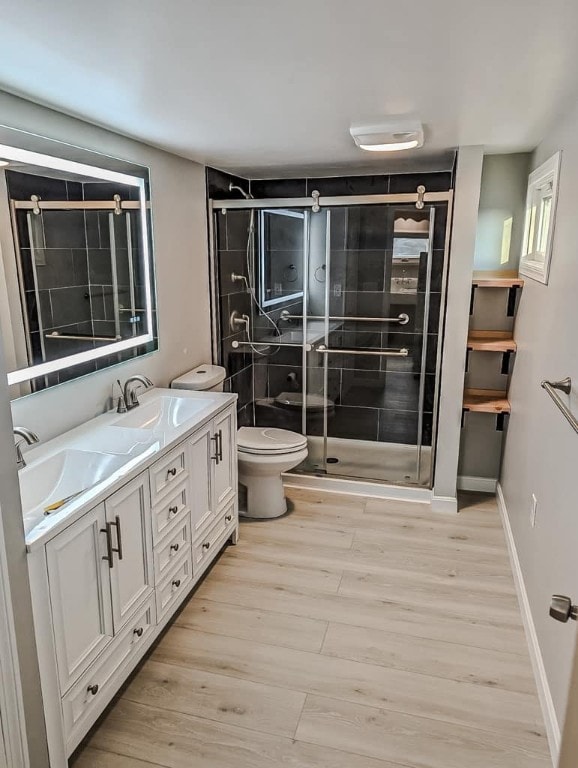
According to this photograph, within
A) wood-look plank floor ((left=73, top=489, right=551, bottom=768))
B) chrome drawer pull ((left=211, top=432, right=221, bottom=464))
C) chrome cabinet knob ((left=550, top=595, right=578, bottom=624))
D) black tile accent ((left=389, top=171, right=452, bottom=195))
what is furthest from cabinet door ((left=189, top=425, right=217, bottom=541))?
black tile accent ((left=389, top=171, right=452, bottom=195))

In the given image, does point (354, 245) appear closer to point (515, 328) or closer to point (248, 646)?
point (515, 328)

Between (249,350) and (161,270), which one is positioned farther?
(249,350)

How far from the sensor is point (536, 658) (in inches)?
85.6

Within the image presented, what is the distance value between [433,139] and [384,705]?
2582 millimetres

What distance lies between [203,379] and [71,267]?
1.10 m

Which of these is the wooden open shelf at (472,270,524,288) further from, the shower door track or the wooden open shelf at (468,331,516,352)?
the shower door track

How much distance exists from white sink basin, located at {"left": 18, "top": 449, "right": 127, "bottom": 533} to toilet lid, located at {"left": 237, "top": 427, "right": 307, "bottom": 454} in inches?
53.1

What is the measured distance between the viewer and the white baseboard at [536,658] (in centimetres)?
183

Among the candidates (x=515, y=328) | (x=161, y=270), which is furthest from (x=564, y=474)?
(x=161, y=270)

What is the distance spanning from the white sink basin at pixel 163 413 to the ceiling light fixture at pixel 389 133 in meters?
1.45

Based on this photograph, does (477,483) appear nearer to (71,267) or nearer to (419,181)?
(419,181)

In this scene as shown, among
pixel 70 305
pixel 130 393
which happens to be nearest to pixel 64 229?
pixel 70 305

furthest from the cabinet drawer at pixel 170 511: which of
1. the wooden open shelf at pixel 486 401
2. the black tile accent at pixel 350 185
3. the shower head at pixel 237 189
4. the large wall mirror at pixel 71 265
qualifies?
the black tile accent at pixel 350 185

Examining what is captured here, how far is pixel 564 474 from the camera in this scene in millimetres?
1928
